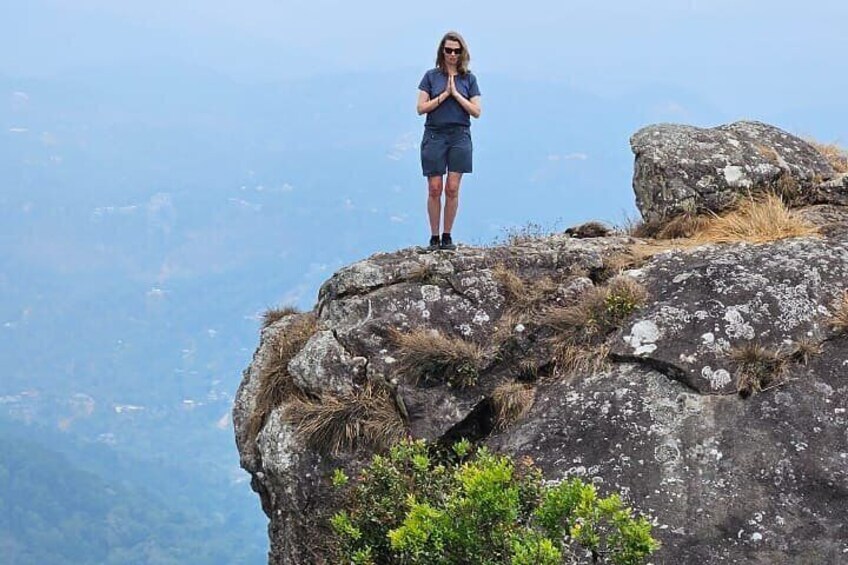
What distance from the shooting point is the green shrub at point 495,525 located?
5219mm

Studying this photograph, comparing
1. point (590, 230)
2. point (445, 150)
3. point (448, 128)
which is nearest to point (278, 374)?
point (445, 150)

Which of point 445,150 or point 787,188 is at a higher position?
point 445,150

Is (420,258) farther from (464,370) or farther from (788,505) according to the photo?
(788,505)

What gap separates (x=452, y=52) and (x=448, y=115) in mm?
827

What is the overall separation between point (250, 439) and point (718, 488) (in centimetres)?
527

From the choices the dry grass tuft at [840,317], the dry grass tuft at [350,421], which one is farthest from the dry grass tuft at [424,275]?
the dry grass tuft at [840,317]

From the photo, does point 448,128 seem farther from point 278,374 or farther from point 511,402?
point 511,402

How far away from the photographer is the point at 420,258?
10.9 meters

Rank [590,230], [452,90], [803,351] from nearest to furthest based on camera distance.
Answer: [803,351] < [452,90] < [590,230]

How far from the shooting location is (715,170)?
1247cm

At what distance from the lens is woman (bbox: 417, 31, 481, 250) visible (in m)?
11.6

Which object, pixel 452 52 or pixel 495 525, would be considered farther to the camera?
pixel 452 52

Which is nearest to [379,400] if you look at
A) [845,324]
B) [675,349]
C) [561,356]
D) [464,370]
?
[464,370]

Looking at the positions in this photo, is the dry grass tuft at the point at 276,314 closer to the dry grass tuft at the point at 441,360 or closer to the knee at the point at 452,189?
the knee at the point at 452,189
